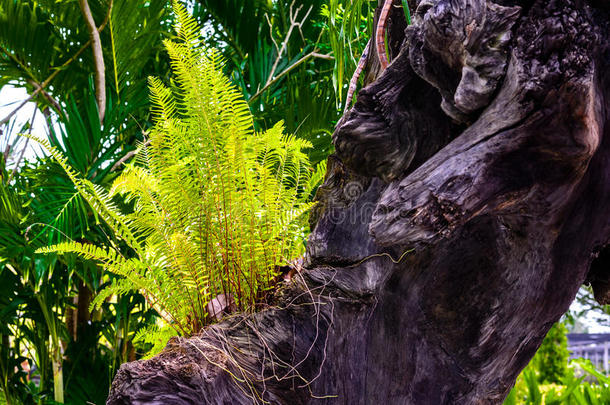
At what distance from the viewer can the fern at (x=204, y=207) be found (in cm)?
156

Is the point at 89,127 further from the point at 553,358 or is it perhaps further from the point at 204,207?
the point at 553,358

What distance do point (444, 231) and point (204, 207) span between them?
744mm

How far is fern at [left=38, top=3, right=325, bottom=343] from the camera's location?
1.56 m

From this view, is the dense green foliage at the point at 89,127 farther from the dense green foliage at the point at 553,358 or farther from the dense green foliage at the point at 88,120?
the dense green foliage at the point at 553,358

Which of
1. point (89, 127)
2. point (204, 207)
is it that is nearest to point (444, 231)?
point (204, 207)

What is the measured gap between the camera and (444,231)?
3.61 ft

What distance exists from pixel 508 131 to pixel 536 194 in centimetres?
20

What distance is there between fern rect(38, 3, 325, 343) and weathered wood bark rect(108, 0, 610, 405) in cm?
15

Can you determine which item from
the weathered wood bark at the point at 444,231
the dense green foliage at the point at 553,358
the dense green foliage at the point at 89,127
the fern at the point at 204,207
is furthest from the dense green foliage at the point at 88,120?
the dense green foliage at the point at 553,358

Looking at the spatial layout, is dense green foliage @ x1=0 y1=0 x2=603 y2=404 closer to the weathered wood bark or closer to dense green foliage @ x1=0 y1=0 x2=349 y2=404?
dense green foliage @ x1=0 y1=0 x2=349 y2=404

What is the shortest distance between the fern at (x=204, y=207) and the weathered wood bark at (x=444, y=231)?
149mm

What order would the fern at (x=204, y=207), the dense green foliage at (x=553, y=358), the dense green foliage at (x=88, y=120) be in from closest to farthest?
the fern at (x=204, y=207)
the dense green foliage at (x=88, y=120)
the dense green foliage at (x=553, y=358)

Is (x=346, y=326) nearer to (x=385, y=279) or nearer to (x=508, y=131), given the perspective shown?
(x=385, y=279)

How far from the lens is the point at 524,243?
54.1 inches
